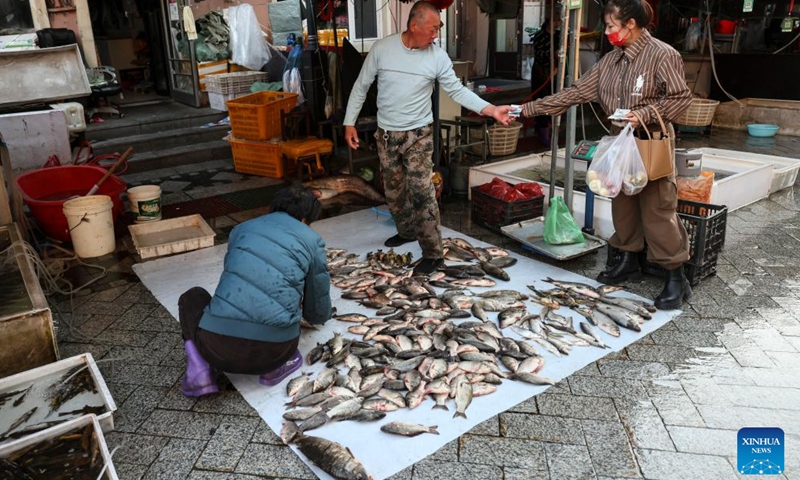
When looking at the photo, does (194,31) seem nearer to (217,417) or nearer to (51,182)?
(51,182)

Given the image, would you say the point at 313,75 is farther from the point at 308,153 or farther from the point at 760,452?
the point at 760,452

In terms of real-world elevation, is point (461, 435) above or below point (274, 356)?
below

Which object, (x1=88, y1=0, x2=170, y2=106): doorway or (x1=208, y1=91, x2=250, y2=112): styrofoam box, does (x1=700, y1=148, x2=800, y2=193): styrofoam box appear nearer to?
(x1=208, y1=91, x2=250, y2=112): styrofoam box

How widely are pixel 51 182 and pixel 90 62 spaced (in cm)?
528

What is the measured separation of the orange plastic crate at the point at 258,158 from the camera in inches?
332

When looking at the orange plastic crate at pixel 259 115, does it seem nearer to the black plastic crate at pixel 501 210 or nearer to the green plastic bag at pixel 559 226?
the black plastic crate at pixel 501 210

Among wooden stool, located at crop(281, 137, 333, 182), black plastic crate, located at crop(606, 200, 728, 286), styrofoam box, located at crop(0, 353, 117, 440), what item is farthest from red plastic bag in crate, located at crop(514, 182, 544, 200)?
styrofoam box, located at crop(0, 353, 117, 440)

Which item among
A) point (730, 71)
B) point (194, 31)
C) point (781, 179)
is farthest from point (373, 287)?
point (730, 71)

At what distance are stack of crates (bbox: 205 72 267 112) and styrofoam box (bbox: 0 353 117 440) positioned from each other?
26.1ft

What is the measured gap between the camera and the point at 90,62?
10.8m

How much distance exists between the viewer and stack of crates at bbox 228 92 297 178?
8352mm

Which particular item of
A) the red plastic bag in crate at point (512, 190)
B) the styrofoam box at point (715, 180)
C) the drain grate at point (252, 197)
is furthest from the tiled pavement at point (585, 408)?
the drain grate at point (252, 197)

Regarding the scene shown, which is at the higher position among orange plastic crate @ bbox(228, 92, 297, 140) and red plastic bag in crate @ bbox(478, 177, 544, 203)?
orange plastic crate @ bbox(228, 92, 297, 140)

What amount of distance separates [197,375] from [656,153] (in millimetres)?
3386
